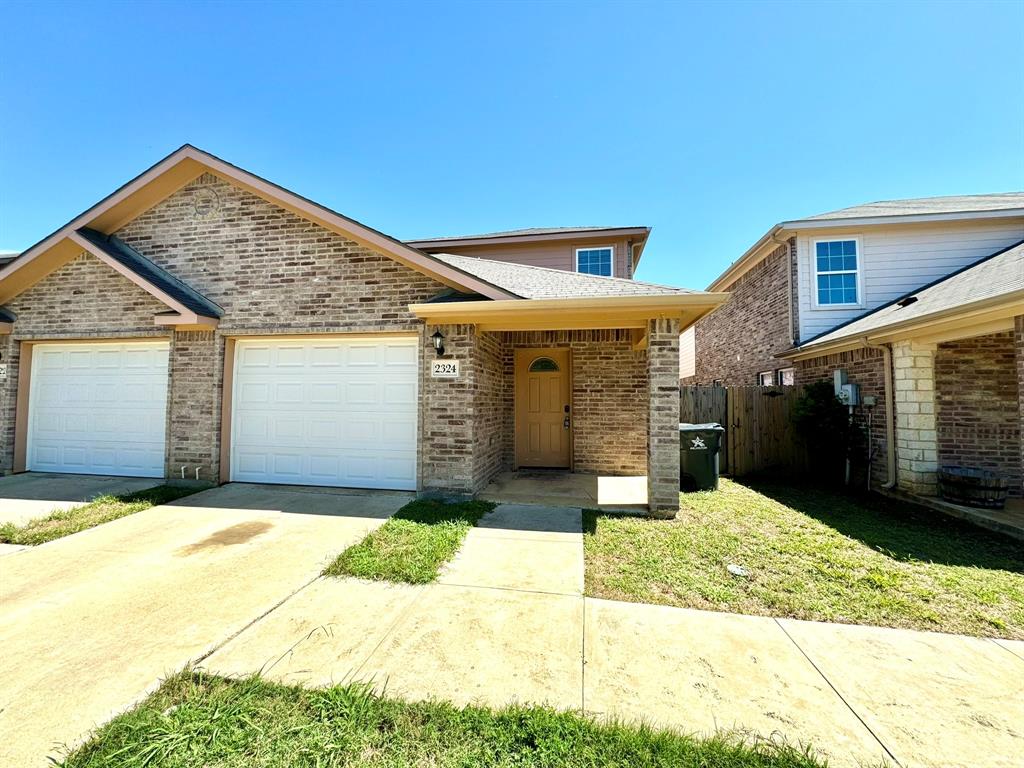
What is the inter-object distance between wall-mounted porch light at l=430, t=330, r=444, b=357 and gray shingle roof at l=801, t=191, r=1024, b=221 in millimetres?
9493

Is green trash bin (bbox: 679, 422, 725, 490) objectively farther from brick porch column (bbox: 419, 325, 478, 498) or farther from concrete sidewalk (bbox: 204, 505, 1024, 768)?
concrete sidewalk (bbox: 204, 505, 1024, 768)

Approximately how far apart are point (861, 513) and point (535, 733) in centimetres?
632

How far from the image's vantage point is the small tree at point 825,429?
7.69 metres

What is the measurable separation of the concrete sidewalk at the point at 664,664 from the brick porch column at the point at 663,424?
2.36 meters

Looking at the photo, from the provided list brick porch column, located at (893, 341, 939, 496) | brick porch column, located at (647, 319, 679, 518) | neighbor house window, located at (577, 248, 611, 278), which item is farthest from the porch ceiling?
neighbor house window, located at (577, 248, 611, 278)

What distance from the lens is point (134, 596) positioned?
328 centimetres

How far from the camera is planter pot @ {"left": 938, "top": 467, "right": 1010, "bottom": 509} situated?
5609 millimetres

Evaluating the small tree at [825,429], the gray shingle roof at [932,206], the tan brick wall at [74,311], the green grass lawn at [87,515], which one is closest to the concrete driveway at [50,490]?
the green grass lawn at [87,515]

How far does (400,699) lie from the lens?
219 cm

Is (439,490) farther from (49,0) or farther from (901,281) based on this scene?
(901,281)

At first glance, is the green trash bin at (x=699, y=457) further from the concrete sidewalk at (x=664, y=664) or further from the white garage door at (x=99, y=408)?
the white garage door at (x=99, y=408)

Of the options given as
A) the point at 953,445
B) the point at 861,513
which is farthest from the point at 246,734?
the point at 953,445

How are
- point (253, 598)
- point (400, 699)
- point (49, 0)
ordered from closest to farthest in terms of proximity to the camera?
point (400, 699)
point (253, 598)
point (49, 0)

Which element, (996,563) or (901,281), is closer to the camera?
(996,563)
